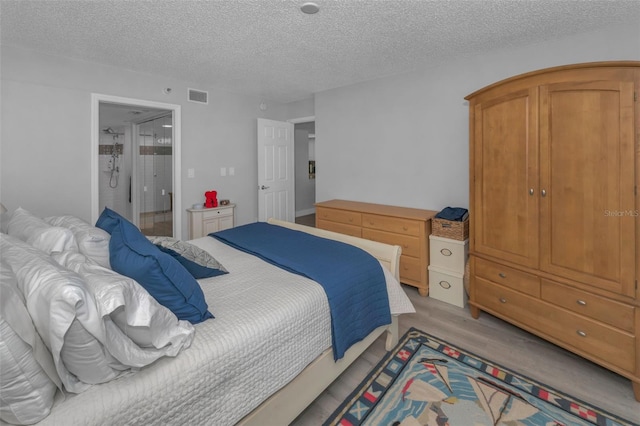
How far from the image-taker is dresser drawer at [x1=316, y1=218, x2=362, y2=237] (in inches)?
148

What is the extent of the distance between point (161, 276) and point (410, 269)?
2.69 meters

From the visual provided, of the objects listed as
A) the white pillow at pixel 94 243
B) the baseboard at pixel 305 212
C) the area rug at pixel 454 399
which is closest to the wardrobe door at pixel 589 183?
the area rug at pixel 454 399

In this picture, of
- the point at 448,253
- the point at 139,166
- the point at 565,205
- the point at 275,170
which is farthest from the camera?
the point at 139,166

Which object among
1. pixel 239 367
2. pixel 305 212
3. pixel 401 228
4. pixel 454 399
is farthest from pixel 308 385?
pixel 305 212

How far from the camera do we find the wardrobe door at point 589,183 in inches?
70.9

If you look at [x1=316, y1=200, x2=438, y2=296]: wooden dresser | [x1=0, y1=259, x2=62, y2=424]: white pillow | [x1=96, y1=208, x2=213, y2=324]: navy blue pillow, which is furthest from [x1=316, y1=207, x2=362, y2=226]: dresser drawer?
[x1=0, y1=259, x2=62, y2=424]: white pillow

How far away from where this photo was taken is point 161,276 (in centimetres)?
129

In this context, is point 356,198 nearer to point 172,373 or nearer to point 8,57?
point 172,373

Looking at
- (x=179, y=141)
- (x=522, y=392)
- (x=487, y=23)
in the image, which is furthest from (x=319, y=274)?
(x=179, y=141)

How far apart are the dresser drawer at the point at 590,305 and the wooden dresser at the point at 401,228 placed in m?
1.19

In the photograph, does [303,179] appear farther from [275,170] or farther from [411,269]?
[411,269]

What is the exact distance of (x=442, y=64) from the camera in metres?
3.40

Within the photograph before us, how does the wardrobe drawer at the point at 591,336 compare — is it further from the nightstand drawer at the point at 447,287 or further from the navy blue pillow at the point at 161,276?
the navy blue pillow at the point at 161,276

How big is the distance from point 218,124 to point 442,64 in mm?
3085
